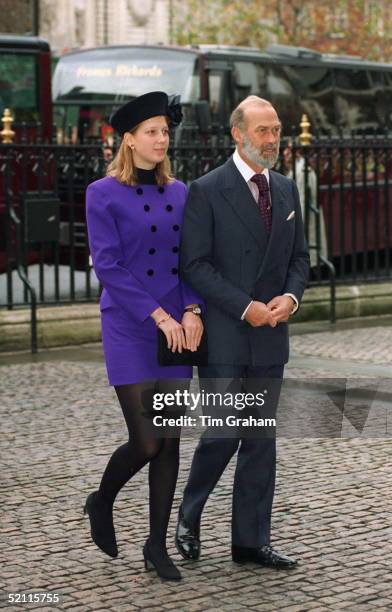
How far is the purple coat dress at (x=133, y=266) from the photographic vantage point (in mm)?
5449

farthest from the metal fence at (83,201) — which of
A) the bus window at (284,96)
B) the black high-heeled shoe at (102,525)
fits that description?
the black high-heeled shoe at (102,525)

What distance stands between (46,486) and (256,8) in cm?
4093

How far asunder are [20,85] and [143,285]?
45.4ft

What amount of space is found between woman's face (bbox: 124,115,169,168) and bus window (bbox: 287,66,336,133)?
16.6 metres

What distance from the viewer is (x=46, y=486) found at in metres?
7.30

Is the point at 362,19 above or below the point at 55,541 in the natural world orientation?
above

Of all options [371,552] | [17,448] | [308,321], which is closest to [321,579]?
[371,552]

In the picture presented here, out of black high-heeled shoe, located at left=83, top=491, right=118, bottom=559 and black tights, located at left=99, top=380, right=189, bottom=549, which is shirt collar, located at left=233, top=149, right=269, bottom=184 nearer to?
black tights, located at left=99, top=380, right=189, bottom=549

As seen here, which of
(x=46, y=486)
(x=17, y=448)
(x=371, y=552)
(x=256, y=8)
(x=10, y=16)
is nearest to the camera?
(x=371, y=552)

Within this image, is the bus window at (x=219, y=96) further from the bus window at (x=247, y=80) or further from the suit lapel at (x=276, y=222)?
the suit lapel at (x=276, y=222)

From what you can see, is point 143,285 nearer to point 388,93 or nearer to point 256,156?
point 256,156

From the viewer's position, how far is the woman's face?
18.0ft

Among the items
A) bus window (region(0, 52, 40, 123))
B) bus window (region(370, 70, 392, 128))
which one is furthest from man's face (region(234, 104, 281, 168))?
bus window (region(370, 70, 392, 128))

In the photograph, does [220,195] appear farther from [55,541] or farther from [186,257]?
[55,541]
